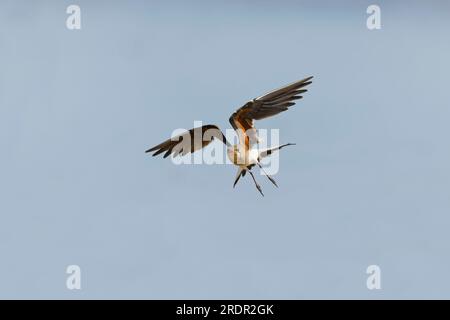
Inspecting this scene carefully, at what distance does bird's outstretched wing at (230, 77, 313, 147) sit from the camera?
1244 centimetres

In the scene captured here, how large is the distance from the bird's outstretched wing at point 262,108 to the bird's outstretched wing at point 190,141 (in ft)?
1.03

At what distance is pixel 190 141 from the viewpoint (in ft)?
43.8

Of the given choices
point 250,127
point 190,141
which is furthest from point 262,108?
point 190,141

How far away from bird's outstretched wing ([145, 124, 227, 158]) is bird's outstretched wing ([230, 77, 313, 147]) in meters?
0.31

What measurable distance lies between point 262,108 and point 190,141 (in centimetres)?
138

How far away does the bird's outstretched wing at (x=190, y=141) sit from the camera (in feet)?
41.9

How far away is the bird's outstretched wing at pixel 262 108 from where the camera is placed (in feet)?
40.8

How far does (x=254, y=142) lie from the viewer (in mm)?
12477

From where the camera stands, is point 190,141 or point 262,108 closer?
point 262,108

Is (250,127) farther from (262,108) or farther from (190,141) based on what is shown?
(190,141)

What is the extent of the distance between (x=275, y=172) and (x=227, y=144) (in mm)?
871

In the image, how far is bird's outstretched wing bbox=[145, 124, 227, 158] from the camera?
12758mm

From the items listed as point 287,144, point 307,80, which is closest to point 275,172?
point 287,144

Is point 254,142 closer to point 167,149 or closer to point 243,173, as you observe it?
point 243,173
